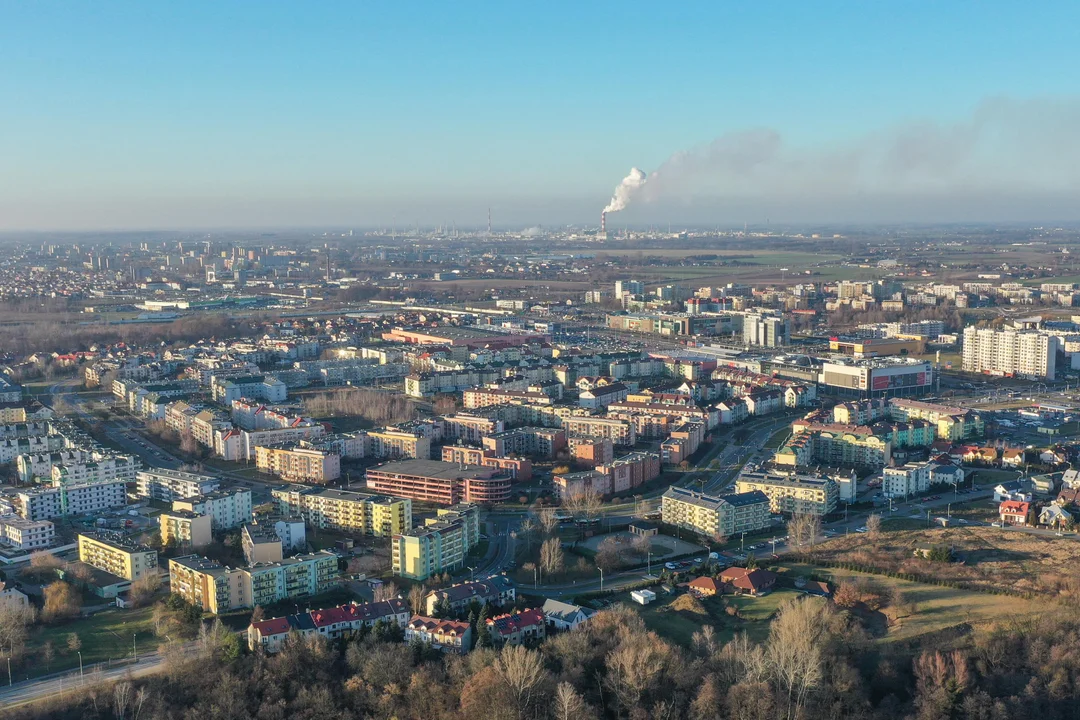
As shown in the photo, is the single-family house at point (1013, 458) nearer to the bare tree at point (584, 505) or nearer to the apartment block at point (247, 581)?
the bare tree at point (584, 505)

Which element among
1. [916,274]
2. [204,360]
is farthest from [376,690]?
[916,274]

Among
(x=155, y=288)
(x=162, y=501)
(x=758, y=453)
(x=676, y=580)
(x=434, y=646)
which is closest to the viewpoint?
(x=434, y=646)

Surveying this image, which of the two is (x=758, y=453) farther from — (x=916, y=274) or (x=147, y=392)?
(x=916, y=274)

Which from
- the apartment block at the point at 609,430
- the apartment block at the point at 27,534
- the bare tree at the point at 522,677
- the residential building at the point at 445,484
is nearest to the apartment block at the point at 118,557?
the apartment block at the point at 27,534

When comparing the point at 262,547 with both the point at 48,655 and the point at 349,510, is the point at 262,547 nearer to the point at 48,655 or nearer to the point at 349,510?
the point at 349,510

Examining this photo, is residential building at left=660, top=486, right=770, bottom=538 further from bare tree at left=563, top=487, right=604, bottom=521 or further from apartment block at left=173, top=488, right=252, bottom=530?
apartment block at left=173, top=488, right=252, bottom=530

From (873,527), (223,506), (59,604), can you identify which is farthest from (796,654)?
(223,506)
